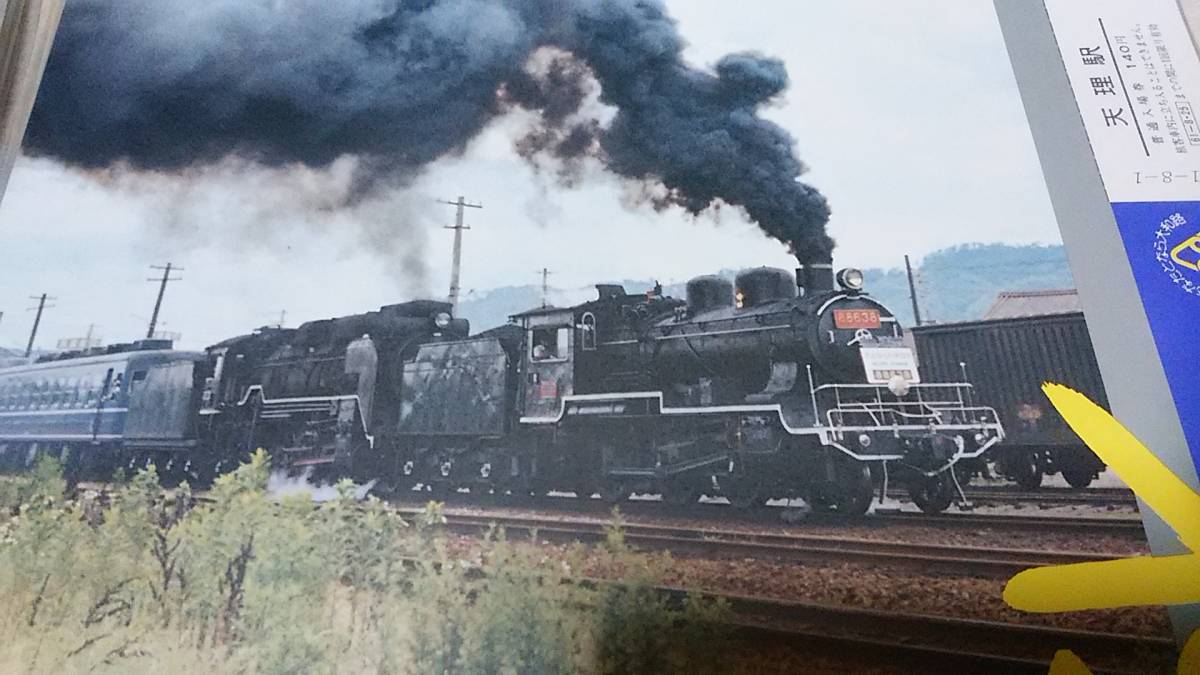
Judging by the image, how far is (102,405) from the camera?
4.48 feet

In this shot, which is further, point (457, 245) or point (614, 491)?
point (457, 245)

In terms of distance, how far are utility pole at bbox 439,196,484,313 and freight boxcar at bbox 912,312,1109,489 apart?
86 cm

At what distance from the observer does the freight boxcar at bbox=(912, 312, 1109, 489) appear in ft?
3.16

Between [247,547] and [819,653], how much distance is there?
862 millimetres

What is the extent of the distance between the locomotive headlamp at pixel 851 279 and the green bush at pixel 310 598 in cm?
62

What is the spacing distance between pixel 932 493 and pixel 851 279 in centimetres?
40

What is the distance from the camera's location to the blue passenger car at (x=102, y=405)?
1.20 m

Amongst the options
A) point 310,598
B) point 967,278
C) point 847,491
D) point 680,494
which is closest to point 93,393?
point 310,598

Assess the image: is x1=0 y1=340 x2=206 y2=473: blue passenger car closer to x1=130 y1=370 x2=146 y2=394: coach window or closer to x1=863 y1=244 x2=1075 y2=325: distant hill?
x1=130 y1=370 x2=146 y2=394: coach window

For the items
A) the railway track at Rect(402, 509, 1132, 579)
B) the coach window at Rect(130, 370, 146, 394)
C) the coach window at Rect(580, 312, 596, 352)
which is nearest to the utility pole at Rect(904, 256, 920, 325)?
the railway track at Rect(402, 509, 1132, 579)

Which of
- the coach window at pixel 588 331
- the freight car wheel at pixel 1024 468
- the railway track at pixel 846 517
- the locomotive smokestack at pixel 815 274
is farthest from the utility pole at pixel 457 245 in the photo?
the freight car wheel at pixel 1024 468

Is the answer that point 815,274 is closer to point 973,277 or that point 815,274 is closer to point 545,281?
point 973,277

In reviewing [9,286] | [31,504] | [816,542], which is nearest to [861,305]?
[816,542]

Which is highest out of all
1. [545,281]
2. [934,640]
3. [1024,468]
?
[545,281]
